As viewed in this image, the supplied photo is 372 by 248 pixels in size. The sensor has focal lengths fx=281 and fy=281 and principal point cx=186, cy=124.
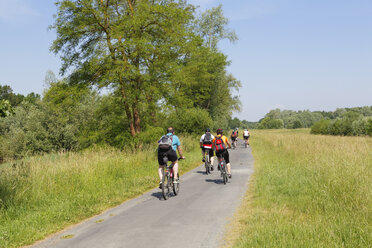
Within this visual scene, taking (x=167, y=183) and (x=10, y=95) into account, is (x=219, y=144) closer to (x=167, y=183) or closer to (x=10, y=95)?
(x=167, y=183)

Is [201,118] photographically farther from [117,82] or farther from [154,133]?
[117,82]

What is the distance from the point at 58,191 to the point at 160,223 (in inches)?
158

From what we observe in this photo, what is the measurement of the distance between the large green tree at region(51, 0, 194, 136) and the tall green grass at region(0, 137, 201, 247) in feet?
22.5

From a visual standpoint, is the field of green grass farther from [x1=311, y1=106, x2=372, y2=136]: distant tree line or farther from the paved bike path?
[x1=311, y1=106, x2=372, y2=136]: distant tree line

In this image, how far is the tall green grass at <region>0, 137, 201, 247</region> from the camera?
19.5 ft

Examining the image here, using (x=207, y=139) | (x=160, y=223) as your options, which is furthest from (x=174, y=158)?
(x=207, y=139)

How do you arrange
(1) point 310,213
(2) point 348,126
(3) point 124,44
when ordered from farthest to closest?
(2) point 348,126 < (3) point 124,44 < (1) point 310,213

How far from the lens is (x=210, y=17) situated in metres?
40.0

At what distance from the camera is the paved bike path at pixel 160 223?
16.5 ft

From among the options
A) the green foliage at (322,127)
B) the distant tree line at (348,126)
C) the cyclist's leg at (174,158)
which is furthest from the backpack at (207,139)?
the green foliage at (322,127)

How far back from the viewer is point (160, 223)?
5.98 metres

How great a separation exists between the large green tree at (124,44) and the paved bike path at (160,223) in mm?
10498

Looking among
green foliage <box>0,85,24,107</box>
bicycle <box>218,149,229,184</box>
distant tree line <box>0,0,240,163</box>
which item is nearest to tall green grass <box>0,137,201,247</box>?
bicycle <box>218,149,229,184</box>

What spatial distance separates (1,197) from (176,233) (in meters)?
4.66
